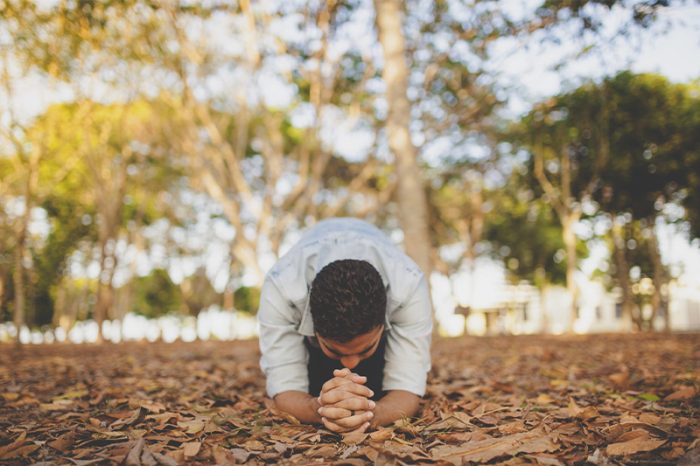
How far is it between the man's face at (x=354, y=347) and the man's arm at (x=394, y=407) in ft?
0.90

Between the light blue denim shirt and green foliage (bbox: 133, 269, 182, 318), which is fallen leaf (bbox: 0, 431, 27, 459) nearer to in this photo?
the light blue denim shirt

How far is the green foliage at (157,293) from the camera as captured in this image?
33594 mm

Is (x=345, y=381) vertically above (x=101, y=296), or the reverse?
(x=101, y=296)

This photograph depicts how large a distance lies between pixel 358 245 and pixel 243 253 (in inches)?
359

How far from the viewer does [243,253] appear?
11734 mm

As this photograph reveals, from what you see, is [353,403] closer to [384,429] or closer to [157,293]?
[384,429]

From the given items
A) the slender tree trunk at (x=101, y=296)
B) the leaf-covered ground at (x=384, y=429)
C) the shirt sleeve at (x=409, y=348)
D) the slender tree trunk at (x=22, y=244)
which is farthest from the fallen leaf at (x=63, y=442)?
the slender tree trunk at (x=101, y=296)

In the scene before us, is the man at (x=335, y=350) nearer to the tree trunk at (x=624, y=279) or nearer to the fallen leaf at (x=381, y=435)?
the fallen leaf at (x=381, y=435)

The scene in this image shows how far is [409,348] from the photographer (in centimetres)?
294

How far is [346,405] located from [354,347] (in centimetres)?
27

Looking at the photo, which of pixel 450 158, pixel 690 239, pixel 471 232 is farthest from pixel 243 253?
pixel 690 239

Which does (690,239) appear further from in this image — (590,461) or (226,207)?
(590,461)

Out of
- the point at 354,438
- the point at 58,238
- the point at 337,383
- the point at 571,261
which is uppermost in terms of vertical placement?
the point at 58,238

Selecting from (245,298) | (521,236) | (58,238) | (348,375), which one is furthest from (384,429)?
(245,298)
